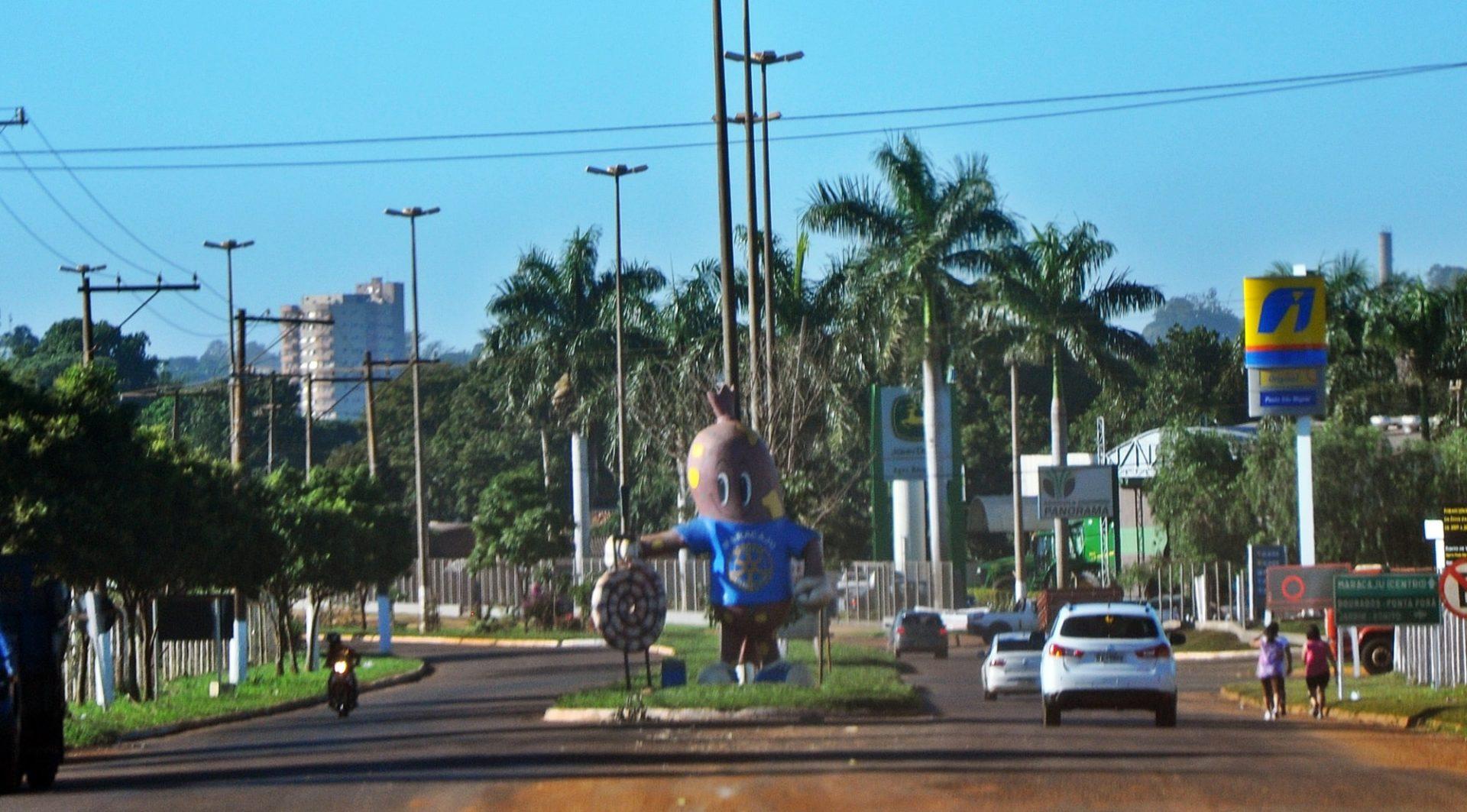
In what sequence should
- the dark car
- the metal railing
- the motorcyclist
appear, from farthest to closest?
the dark car, the motorcyclist, the metal railing

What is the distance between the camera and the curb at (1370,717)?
25.4 m

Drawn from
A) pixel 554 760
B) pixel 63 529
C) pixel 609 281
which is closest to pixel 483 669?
pixel 63 529

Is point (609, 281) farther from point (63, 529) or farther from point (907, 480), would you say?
point (63, 529)

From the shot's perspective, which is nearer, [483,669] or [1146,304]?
[483,669]

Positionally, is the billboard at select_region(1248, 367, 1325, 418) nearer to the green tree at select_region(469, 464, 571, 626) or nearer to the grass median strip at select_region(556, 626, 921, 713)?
the grass median strip at select_region(556, 626, 921, 713)

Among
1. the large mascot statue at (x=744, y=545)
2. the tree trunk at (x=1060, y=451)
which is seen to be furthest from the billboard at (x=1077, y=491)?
the large mascot statue at (x=744, y=545)

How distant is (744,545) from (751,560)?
23 cm

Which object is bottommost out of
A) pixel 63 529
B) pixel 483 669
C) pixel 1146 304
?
pixel 483 669

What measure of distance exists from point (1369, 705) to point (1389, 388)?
97.5ft

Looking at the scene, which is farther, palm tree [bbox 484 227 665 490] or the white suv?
palm tree [bbox 484 227 665 490]

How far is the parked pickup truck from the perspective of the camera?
163 ft

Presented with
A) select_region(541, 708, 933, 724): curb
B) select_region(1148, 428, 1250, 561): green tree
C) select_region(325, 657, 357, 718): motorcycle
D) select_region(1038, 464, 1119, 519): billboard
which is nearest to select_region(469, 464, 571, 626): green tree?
select_region(1038, 464, 1119, 519): billboard

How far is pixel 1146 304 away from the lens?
195ft

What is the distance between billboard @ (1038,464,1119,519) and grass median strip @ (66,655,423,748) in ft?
65.4
